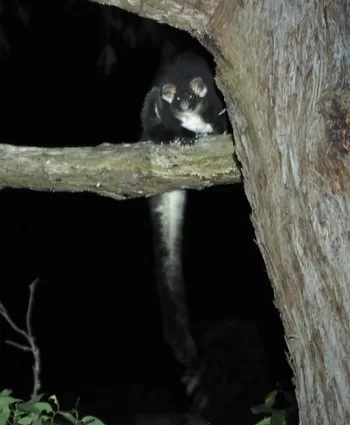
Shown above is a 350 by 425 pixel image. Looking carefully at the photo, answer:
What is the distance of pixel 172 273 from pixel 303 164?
177cm

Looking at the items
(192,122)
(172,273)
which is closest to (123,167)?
(172,273)

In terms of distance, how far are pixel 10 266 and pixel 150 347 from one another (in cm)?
125

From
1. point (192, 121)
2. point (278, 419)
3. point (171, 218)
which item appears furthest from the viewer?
point (192, 121)

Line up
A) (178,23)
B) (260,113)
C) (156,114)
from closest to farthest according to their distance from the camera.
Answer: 1. (260,113)
2. (178,23)
3. (156,114)

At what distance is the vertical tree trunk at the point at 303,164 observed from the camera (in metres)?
1.47

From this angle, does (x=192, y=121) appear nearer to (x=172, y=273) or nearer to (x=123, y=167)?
(x=172, y=273)

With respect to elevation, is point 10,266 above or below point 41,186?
above

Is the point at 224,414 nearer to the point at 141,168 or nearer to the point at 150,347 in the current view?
the point at 150,347

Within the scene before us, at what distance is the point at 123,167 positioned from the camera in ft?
7.71

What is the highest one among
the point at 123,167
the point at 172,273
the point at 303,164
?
the point at 123,167

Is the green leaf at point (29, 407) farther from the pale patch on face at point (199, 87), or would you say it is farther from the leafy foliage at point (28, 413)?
the pale patch on face at point (199, 87)

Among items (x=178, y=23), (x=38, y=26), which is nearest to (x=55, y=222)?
(x=38, y=26)

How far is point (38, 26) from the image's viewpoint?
5.82m

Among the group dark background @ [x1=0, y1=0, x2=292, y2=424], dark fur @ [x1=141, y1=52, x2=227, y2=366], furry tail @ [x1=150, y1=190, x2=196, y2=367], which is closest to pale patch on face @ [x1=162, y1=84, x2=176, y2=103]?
dark fur @ [x1=141, y1=52, x2=227, y2=366]
